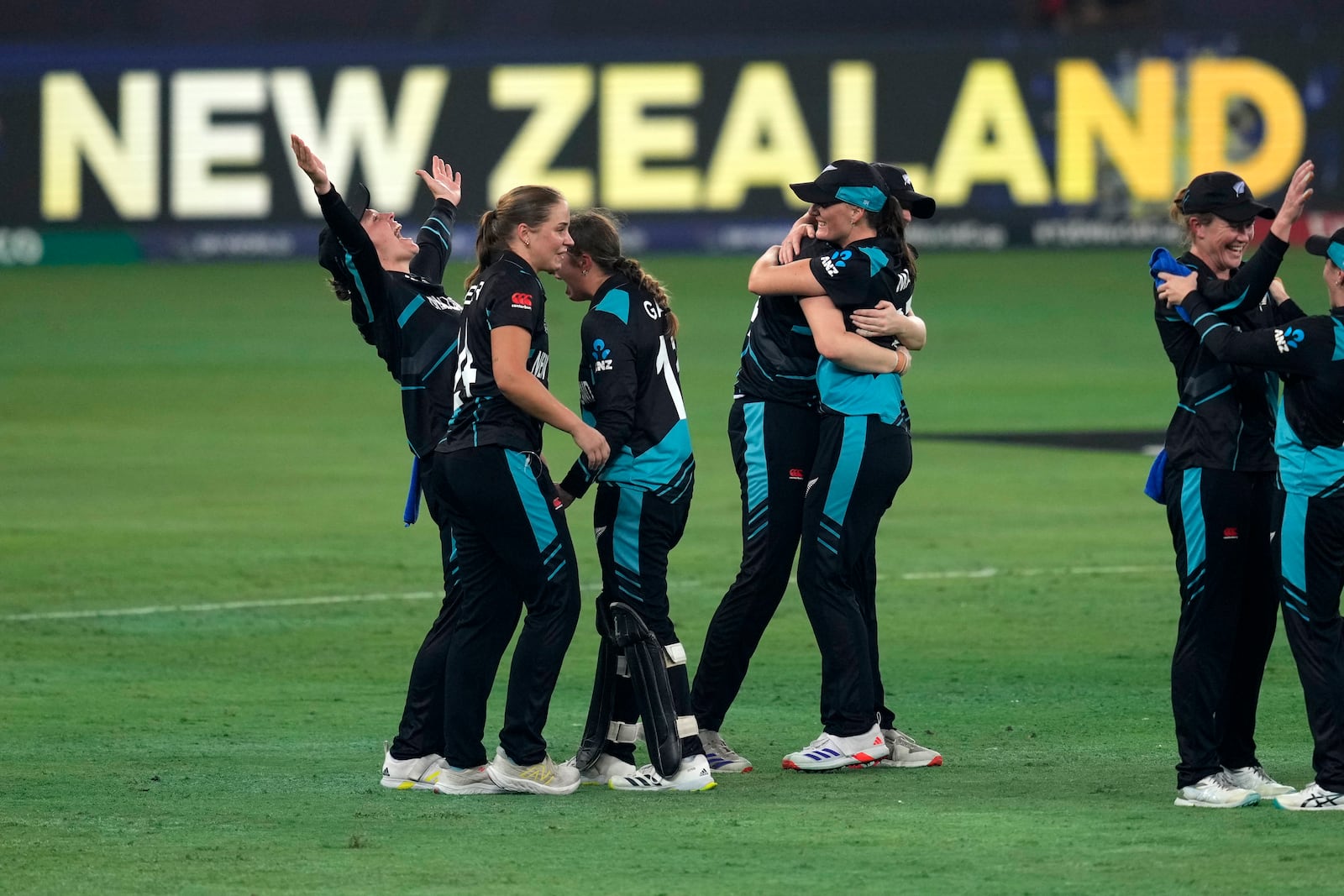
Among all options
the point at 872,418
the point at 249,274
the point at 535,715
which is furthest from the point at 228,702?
the point at 249,274

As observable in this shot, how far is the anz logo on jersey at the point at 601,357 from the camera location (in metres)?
7.76

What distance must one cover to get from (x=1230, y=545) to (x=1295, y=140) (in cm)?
2584

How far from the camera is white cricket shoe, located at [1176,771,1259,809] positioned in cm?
707

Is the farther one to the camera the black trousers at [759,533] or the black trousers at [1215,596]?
the black trousers at [759,533]

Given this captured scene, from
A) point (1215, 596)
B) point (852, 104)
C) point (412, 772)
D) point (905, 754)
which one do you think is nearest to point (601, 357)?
point (412, 772)

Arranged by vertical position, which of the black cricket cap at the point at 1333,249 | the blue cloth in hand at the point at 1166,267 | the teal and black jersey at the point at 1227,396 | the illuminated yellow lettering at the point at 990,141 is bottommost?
the teal and black jersey at the point at 1227,396

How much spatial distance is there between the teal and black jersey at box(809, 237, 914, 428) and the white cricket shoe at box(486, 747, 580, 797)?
164 centimetres

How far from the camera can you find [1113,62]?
3139 cm

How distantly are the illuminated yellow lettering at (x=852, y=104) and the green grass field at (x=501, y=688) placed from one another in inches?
360

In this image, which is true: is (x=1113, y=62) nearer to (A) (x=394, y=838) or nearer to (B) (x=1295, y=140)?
(B) (x=1295, y=140)

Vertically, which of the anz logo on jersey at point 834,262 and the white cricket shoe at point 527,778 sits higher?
the anz logo on jersey at point 834,262

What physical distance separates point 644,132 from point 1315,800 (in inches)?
988

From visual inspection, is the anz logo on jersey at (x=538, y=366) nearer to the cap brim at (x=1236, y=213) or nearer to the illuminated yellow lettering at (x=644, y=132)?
the cap brim at (x=1236, y=213)

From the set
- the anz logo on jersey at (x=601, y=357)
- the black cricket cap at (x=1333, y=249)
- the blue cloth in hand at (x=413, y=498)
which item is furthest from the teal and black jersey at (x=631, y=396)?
the black cricket cap at (x=1333, y=249)
